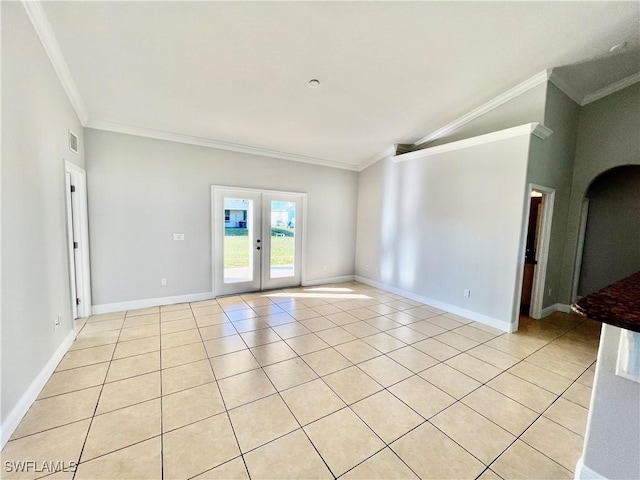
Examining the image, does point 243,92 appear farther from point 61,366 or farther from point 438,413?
point 438,413

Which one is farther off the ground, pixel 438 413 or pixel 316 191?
pixel 316 191

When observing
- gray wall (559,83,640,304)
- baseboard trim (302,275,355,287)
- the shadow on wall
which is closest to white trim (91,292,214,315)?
baseboard trim (302,275,355,287)

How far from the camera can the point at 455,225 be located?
13.7ft

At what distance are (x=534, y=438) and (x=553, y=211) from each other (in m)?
3.62

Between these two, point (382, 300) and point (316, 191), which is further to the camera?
point (316, 191)

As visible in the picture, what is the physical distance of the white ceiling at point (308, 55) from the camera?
2207 millimetres

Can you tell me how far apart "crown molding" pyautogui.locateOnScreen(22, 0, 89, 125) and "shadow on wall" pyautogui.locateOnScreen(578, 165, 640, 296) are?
721 cm

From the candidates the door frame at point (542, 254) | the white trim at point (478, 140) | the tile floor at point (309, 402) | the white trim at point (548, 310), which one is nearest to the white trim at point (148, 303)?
the tile floor at point (309, 402)

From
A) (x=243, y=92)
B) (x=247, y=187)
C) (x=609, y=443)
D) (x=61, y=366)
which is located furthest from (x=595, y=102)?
(x=61, y=366)

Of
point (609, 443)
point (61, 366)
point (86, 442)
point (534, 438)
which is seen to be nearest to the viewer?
point (609, 443)

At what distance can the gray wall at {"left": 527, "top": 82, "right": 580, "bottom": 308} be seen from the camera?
3523mm

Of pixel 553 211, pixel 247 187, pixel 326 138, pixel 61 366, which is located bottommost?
pixel 61 366

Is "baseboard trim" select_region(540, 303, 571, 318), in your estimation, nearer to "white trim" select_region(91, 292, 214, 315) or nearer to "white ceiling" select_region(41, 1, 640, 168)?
"white ceiling" select_region(41, 1, 640, 168)

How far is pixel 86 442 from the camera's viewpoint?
1660mm
